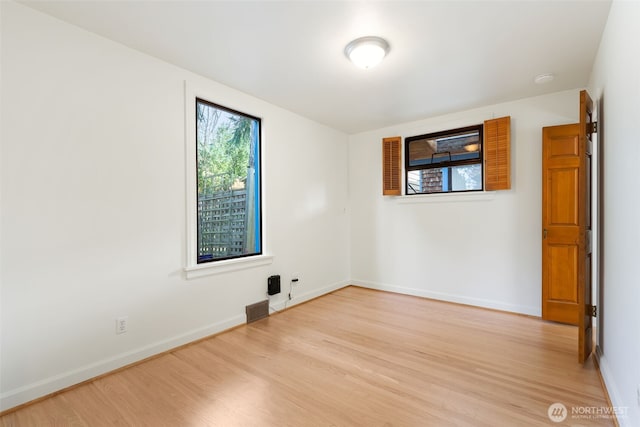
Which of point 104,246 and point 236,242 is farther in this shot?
point 236,242

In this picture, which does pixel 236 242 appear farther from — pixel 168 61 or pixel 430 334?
pixel 430 334

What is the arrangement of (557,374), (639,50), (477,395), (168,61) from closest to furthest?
1. (639,50)
2. (477,395)
3. (557,374)
4. (168,61)

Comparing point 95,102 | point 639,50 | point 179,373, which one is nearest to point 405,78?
point 639,50

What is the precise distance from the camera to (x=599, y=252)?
2.38 m

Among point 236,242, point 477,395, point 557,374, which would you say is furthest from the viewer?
point 236,242

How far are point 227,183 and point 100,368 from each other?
76.3 inches

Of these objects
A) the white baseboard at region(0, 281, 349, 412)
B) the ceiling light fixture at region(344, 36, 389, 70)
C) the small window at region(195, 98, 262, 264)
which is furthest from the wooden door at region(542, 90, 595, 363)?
the white baseboard at region(0, 281, 349, 412)

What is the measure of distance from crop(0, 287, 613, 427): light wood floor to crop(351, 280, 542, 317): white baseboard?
274mm

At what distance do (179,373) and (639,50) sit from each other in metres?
3.44

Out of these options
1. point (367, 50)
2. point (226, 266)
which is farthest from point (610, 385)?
point (226, 266)

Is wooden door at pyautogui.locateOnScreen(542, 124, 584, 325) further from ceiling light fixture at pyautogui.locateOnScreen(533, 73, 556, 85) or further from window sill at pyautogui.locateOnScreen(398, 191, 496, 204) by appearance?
window sill at pyautogui.locateOnScreen(398, 191, 496, 204)

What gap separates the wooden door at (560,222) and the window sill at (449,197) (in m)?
0.63

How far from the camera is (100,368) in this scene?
2.28 meters

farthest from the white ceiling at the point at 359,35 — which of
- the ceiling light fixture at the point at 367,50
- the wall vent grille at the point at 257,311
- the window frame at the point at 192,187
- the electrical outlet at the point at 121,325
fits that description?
the wall vent grille at the point at 257,311
